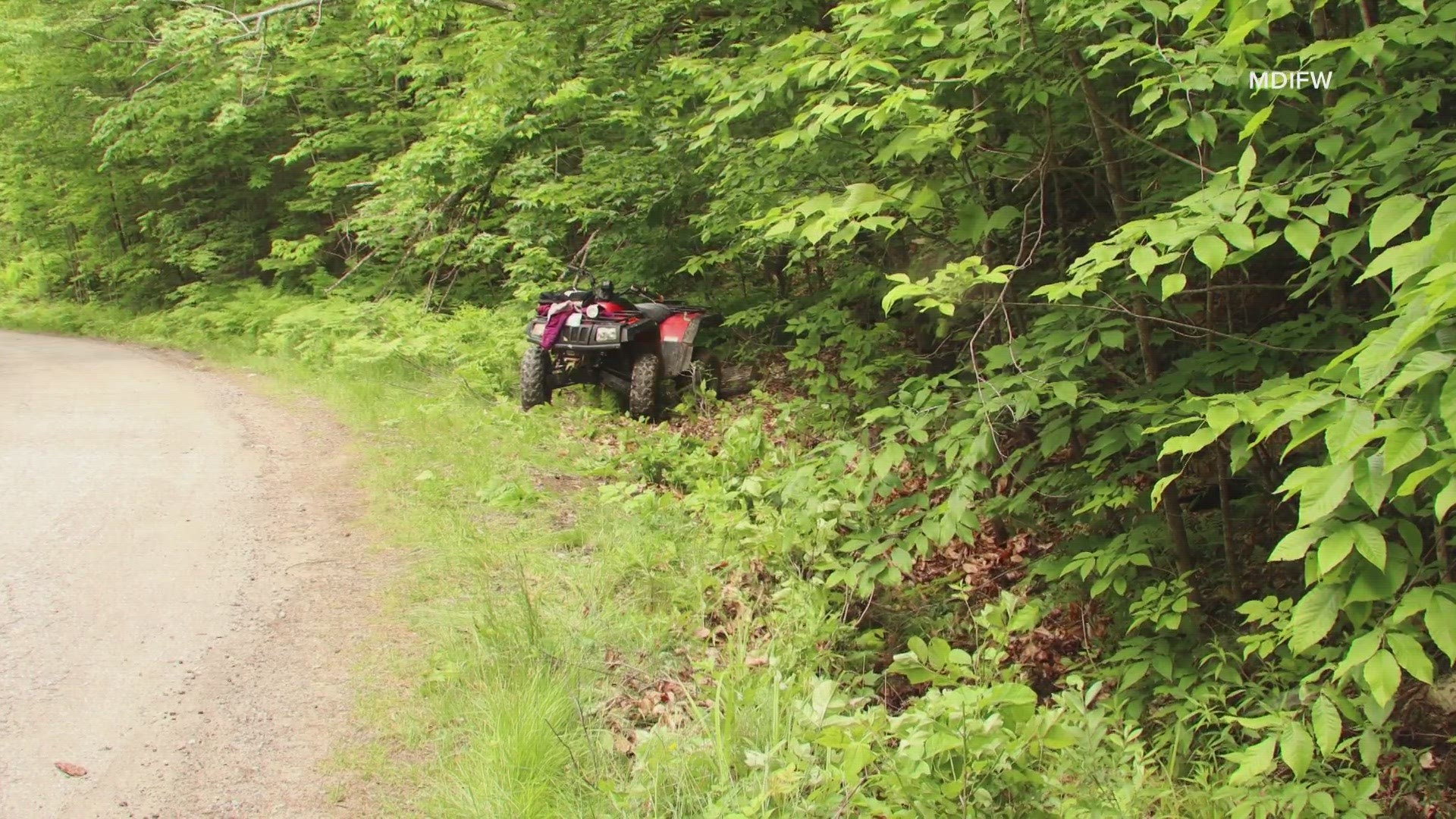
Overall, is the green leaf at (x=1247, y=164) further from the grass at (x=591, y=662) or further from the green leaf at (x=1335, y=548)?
the grass at (x=591, y=662)

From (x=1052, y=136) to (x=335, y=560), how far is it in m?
4.49

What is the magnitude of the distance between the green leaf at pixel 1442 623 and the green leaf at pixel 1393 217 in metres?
0.89

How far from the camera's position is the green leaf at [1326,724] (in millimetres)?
2557

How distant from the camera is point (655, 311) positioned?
9.53 meters

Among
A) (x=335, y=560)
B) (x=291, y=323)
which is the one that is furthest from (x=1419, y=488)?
(x=291, y=323)

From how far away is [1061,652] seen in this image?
199 inches

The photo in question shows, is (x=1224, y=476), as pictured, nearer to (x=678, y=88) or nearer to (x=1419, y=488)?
(x=1419, y=488)

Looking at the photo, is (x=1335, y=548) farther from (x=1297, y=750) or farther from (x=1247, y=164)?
(x=1247, y=164)

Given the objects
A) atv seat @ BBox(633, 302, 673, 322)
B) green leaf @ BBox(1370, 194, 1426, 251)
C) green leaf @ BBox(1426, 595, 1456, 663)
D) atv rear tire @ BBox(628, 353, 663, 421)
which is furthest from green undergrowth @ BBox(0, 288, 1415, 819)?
atv seat @ BBox(633, 302, 673, 322)

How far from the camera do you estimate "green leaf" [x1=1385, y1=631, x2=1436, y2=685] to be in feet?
7.18

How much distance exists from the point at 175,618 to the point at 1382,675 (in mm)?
4794

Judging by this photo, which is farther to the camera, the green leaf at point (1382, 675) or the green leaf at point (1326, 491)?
the green leaf at point (1382, 675)

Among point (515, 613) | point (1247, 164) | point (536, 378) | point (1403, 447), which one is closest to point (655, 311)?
point (536, 378)

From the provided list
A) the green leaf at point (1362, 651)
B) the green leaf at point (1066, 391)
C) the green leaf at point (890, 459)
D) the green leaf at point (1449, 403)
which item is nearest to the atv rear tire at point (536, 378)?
the green leaf at point (890, 459)
